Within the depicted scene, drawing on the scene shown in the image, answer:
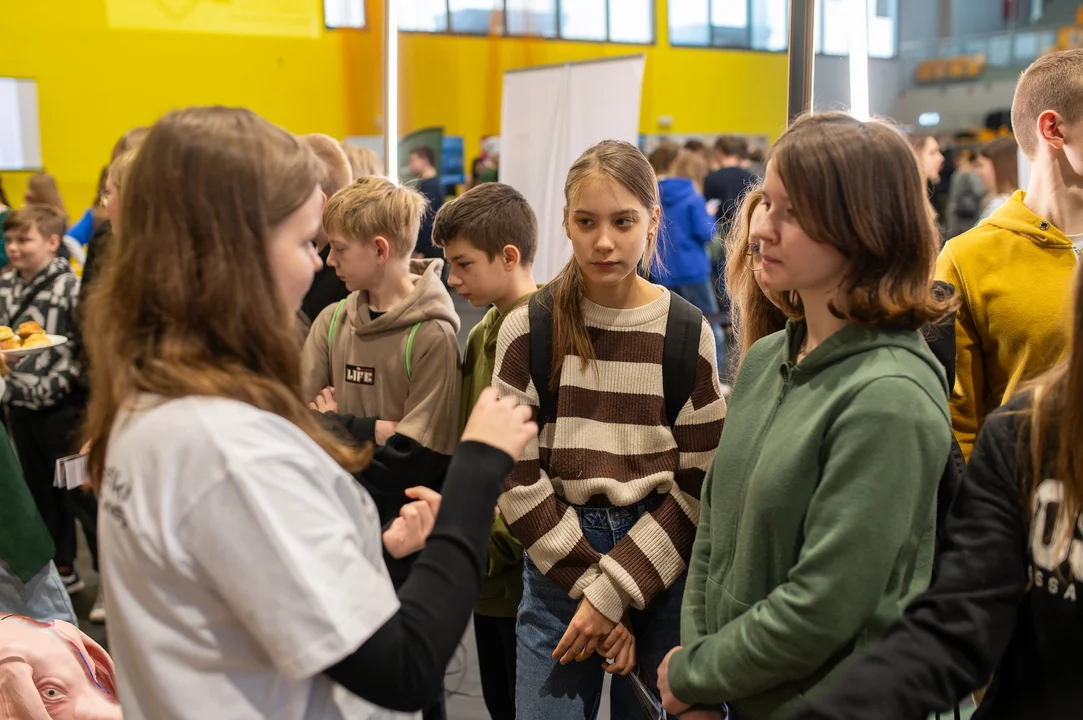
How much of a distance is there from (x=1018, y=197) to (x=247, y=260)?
159cm

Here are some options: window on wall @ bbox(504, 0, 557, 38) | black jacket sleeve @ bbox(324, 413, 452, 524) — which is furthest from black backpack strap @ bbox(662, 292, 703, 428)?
window on wall @ bbox(504, 0, 557, 38)

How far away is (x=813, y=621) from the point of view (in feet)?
3.83

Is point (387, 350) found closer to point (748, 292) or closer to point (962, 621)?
point (748, 292)

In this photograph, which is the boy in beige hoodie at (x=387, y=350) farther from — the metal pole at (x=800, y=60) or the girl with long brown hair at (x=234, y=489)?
the metal pole at (x=800, y=60)

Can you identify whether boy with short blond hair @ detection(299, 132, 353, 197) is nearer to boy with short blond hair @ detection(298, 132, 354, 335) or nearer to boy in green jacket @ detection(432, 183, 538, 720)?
boy with short blond hair @ detection(298, 132, 354, 335)

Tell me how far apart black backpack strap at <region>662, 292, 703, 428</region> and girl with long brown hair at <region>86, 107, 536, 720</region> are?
756 millimetres

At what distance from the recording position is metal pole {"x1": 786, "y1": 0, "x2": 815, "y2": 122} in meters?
2.82

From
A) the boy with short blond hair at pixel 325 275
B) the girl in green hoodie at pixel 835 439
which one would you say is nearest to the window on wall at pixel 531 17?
the boy with short blond hair at pixel 325 275

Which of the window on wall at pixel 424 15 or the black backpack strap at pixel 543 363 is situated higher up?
the window on wall at pixel 424 15

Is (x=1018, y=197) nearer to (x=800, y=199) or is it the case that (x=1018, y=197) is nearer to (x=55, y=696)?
(x=800, y=199)

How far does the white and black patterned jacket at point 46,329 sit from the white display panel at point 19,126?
388cm

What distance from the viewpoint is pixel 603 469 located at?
1768mm

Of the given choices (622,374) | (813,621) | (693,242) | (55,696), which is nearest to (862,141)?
(813,621)

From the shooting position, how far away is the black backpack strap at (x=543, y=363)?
5.99 feet
